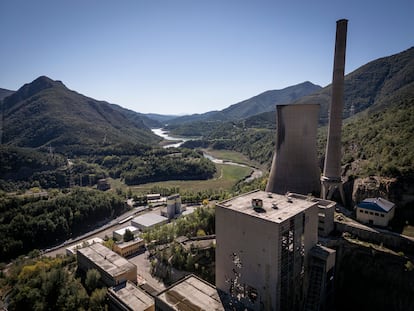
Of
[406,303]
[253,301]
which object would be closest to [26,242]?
[253,301]

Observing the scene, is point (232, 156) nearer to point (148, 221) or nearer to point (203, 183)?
point (203, 183)

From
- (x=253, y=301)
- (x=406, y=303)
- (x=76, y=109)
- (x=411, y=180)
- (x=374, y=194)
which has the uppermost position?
(x=76, y=109)

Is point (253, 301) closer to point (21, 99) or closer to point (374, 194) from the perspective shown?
point (374, 194)

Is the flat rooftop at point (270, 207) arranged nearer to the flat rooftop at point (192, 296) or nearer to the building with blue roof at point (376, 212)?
the flat rooftop at point (192, 296)

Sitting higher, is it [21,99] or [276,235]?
[21,99]

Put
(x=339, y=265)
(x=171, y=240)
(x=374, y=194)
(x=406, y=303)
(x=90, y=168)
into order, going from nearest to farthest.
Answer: (x=406, y=303)
(x=339, y=265)
(x=374, y=194)
(x=171, y=240)
(x=90, y=168)

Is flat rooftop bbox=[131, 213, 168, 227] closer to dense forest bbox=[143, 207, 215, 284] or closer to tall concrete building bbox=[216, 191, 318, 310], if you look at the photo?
dense forest bbox=[143, 207, 215, 284]

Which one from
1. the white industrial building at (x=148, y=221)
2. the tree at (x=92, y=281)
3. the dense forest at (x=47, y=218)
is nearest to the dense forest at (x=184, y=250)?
the tree at (x=92, y=281)
